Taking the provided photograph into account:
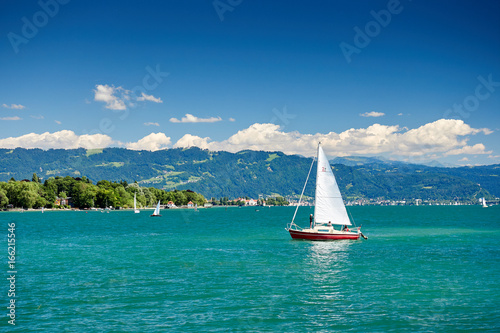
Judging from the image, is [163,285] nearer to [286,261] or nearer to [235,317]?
[235,317]

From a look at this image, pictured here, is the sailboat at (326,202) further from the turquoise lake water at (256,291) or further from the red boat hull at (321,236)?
the turquoise lake water at (256,291)

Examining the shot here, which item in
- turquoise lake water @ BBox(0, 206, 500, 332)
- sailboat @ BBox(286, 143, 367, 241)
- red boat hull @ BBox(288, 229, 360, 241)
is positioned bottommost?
turquoise lake water @ BBox(0, 206, 500, 332)

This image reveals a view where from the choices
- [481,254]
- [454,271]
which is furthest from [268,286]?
[481,254]

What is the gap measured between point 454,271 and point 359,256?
1357 cm

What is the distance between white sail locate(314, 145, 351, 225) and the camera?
70625 millimetres

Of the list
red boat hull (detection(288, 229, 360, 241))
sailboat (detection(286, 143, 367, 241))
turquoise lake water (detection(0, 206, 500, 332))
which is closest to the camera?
turquoise lake water (detection(0, 206, 500, 332))

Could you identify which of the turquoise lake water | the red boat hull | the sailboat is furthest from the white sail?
the turquoise lake water

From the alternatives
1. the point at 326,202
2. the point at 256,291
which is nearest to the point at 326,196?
the point at 326,202

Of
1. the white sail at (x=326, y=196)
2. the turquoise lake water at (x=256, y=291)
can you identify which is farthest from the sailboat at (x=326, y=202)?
the turquoise lake water at (x=256, y=291)

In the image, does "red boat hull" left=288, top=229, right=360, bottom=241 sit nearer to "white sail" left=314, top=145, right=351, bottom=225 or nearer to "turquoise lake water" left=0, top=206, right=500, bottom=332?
"white sail" left=314, top=145, right=351, bottom=225

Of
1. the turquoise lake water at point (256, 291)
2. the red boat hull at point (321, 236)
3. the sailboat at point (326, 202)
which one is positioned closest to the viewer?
the turquoise lake water at point (256, 291)

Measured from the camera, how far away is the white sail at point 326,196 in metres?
70.6

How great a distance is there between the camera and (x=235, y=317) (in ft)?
93.4

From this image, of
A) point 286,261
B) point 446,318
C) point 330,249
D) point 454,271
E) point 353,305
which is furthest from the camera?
point 330,249
